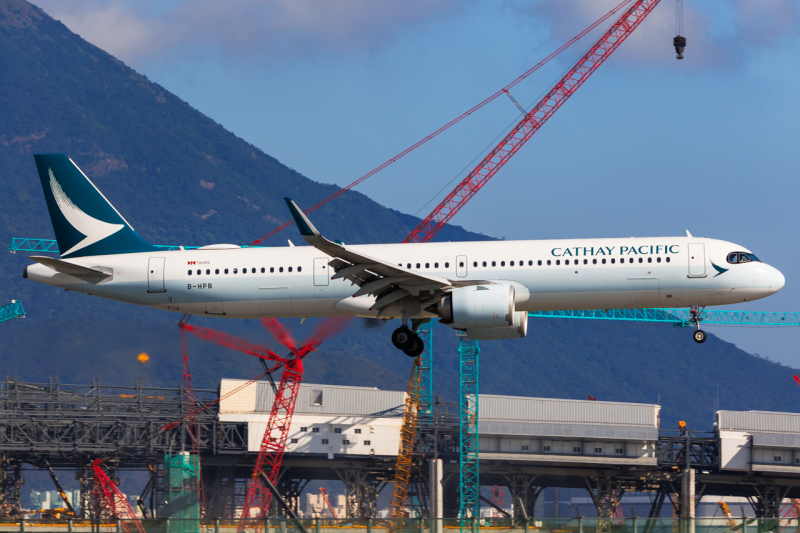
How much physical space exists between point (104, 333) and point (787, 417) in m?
94.4

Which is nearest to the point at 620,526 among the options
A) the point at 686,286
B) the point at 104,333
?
the point at 686,286

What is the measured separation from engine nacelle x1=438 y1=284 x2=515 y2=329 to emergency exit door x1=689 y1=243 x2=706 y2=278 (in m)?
8.78

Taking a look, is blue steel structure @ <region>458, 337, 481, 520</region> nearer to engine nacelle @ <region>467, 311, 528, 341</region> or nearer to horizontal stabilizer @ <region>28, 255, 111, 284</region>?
engine nacelle @ <region>467, 311, 528, 341</region>

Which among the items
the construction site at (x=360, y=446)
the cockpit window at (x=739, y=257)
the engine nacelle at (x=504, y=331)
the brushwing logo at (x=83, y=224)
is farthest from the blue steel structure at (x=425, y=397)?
the cockpit window at (x=739, y=257)

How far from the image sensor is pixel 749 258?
4756cm

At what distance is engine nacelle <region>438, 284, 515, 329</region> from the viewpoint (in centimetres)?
4491

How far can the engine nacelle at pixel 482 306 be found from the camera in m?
44.9

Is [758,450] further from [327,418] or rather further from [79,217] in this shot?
[79,217]

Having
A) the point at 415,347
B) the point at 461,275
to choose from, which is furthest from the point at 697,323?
the point at 415,347

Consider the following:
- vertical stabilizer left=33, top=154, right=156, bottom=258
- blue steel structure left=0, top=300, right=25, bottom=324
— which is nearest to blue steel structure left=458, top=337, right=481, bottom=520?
vertical stabilizer left=33, top=154, right=156, bottom=258

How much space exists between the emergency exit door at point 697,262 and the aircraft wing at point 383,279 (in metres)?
9.89

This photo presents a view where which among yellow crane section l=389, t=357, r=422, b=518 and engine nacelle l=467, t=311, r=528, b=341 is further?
yellow crane section l=389, t=357, r=422, b=518

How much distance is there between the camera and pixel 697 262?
46906mm

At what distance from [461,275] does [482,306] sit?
295 centimetres
